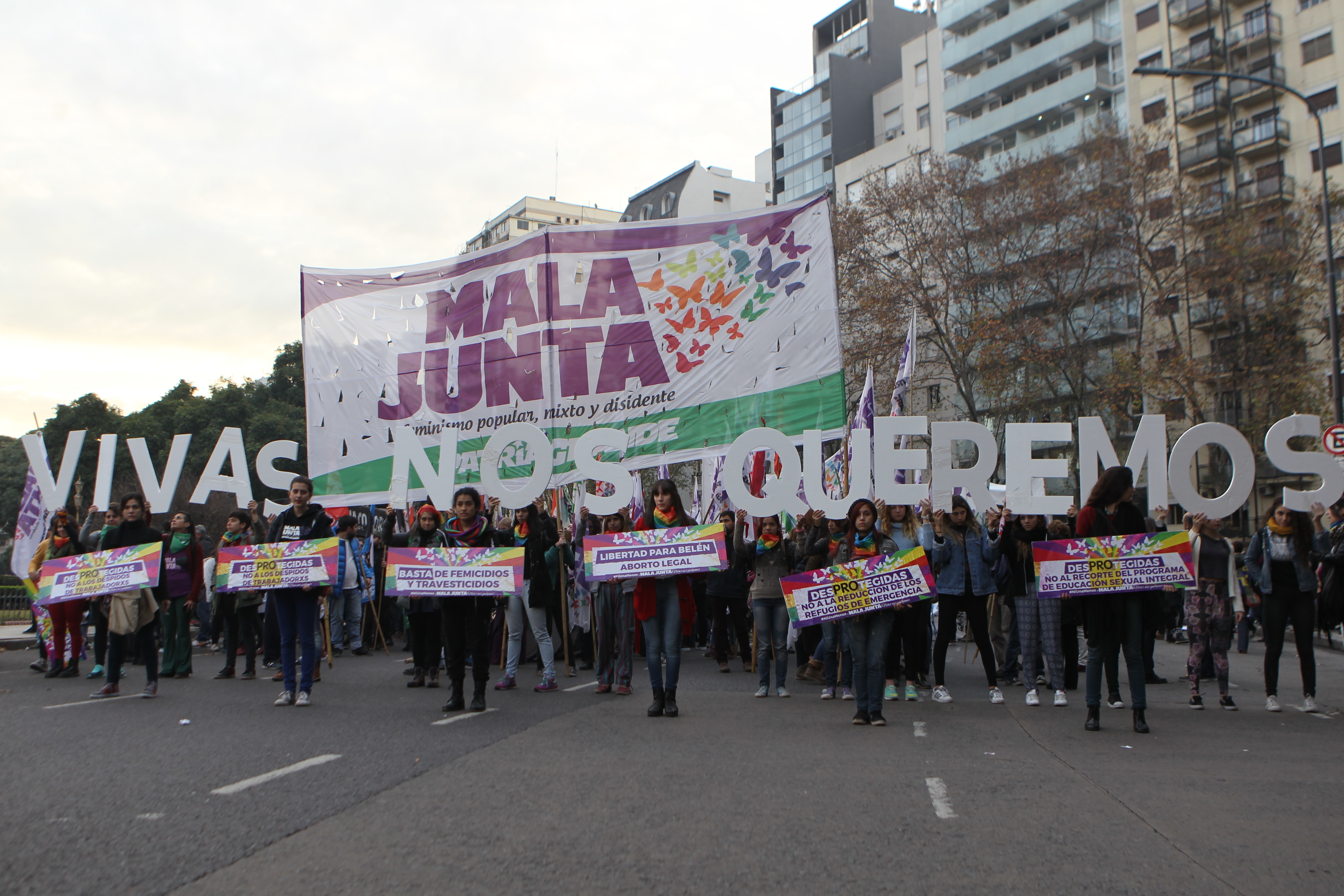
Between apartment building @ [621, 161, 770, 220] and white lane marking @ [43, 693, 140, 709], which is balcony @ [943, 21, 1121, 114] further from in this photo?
white lane marking @ [43, 693, 140, 709]

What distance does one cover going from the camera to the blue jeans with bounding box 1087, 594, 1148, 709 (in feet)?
25.9

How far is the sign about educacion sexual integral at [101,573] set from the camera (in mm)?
9828

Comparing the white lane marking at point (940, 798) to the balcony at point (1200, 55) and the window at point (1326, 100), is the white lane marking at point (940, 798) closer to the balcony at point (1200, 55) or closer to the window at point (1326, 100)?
the window at point (1326, 100)

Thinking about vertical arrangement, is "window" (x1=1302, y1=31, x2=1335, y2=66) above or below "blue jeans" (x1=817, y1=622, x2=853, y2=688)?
above

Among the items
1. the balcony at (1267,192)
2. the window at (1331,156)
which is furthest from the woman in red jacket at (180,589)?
the window at (1331,156)

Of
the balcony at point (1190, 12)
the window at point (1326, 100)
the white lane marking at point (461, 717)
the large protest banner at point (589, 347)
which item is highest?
the balcony at point (1190, 12)

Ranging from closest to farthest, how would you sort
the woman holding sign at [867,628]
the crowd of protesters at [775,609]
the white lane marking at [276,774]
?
the white lane marking at [276,774] < the woman holding sign at [867,628] < the crowd of protesters at [775,609]

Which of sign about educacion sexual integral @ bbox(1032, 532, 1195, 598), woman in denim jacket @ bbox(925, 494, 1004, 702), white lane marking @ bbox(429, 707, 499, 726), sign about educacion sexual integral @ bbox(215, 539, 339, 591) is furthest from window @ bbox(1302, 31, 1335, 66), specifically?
sign about educacion sexual integral @ bbox(215, 539, 339, 591)

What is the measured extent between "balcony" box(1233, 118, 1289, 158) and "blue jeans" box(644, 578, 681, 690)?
138 feet

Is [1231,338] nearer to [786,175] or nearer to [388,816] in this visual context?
[388,816]

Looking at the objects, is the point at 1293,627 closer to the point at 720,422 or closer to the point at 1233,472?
the point at 1233,472

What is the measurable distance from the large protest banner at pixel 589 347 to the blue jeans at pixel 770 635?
1575 millimetres

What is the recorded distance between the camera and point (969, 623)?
9.89 m

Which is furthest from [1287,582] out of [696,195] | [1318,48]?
[696,195]
